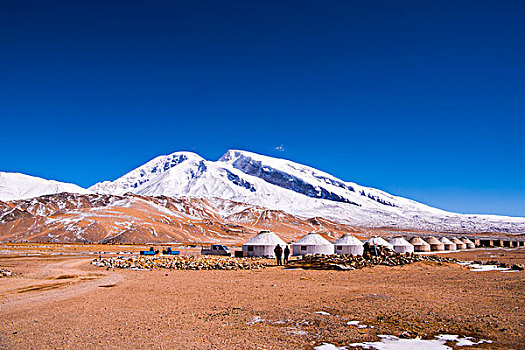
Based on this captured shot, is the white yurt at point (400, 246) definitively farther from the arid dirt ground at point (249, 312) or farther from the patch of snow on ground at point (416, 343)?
the patch of snow on ground at point (416, 343)

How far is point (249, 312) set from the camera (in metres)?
15.0

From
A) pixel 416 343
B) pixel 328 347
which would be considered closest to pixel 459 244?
pixel 416 343

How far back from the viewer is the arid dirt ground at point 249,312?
11.3 metres

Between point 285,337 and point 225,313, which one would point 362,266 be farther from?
point 285,337

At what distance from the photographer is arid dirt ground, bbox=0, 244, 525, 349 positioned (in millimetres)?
11344

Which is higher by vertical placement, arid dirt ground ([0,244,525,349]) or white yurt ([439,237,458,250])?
white yurt ([439,237,458,250])

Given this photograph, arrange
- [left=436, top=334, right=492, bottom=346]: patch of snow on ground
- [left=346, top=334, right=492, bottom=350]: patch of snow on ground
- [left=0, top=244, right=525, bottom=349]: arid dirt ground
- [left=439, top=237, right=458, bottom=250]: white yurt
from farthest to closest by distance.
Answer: [left=439, top=237, right=458, bottom=250]: white yurt
[left=0, top=244, right=525, bottom=349]: arid dirt ground
[left=436, top=334, right=492, bottom=346]: patch of snow on ground
[left=346, top=334, right=492, bottom=350]: patch of snow on ground

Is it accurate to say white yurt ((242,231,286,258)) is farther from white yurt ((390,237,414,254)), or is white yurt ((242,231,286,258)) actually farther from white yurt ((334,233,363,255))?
white yurt ((390,237,414,254))

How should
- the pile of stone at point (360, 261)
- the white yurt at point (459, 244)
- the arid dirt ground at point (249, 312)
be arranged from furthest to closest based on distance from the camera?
the white yurt at point (459, 244) → the pile of stone at point (360, 261) → the arid dirt ground at point (249, 312)

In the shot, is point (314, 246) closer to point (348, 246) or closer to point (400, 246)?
point (348, 246)

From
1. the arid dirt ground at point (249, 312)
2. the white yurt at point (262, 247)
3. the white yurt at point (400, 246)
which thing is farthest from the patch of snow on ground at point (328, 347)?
the white yurt at point (400, 246)

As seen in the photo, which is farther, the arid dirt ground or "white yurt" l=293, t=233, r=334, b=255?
"white yurt" l=293, t=233, r=334, b=255

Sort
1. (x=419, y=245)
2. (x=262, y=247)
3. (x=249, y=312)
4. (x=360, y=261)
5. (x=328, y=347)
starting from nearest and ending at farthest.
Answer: (x=328, y=347)
(x=249, y=312)
(x=360, y=261)
(x=262, y=247)
(x=419, y=245)

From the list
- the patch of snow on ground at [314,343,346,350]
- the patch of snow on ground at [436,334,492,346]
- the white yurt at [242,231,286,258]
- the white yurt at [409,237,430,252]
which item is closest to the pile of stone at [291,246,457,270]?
the white yurt at [242,231,286,258]
